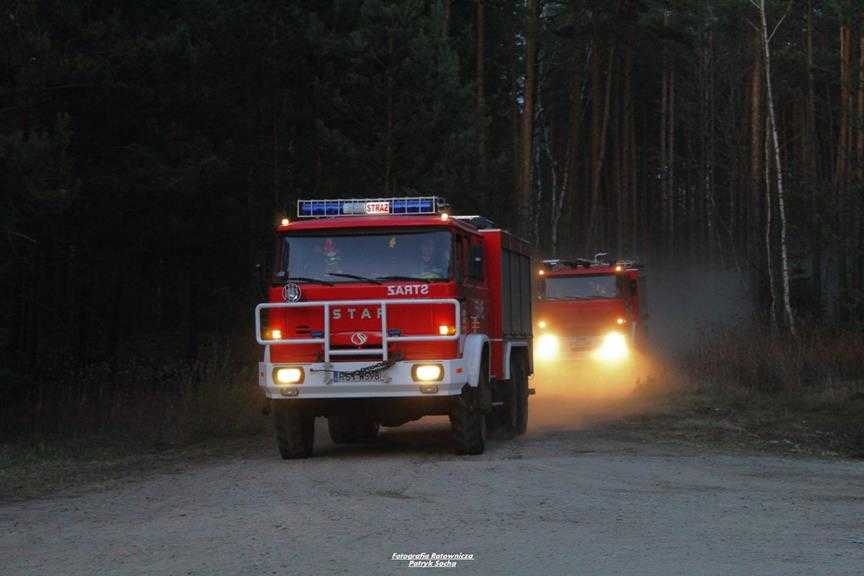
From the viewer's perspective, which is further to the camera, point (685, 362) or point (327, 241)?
point (685, 362)

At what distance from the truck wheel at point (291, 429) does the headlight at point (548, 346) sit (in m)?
13.1

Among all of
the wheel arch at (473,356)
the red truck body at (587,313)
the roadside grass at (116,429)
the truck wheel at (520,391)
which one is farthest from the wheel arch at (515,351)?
the red truck body at (587,313)

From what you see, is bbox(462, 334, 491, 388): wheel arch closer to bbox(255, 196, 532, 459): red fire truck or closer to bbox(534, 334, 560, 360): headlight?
bbox(255, 196, 532, 459): red fire truck

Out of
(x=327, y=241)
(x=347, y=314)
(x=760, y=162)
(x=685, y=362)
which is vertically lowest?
(x=685, y=362)

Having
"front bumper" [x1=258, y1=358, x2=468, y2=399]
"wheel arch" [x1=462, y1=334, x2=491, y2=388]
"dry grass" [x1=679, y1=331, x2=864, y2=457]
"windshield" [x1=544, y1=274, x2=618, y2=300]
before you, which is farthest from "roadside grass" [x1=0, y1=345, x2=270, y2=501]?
"dry grass" [x1=679, y1=331, x2=864, y2=457]

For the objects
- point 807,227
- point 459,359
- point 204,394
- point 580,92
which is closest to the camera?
point 459,359

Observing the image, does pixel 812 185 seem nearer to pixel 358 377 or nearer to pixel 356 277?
pixel 356 277

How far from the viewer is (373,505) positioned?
1012 cm

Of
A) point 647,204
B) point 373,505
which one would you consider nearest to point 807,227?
point 373,505

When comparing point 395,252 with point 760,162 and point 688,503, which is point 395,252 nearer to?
point 688,503

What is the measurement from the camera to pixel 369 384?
1309 centimetres

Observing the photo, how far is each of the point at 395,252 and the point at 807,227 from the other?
2151 centimetres

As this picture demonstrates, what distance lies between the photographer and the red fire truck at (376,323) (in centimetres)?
1314

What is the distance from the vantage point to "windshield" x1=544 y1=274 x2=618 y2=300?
26.6 meters
